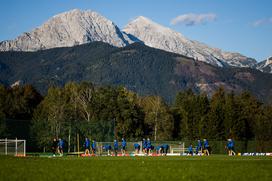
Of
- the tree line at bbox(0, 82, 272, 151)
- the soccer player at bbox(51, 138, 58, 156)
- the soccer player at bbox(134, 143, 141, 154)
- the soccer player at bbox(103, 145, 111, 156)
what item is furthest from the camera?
the tree line at bbox(0, 82, 272, 151)

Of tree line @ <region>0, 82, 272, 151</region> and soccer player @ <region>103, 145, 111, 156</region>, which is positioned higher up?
tree line @ <region>0, 82, 272, 151</region>

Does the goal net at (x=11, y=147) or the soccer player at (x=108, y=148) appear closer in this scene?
the goal net at (x=11, y=147)

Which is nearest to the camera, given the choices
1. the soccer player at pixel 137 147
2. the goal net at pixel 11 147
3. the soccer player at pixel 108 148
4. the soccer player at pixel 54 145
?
the goal net at pixel 11 147

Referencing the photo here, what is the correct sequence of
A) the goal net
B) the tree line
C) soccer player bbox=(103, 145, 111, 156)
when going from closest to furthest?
the goal net, soccer player bbox=(103, 145, 111, 156), the tree line

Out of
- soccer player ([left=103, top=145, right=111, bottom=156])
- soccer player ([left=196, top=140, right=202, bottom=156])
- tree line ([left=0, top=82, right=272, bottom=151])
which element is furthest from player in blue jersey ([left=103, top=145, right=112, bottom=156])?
tree line ([left=0, top=82, right=272, bottom=151])

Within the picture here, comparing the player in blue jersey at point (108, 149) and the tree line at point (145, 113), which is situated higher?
the tree line at point (145, 113)

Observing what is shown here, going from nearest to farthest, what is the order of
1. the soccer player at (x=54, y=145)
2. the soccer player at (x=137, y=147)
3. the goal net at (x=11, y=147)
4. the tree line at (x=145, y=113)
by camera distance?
the goal net at (x=11, y=147), the soccer player at (x=54, y=145), the soccer player at (x=137, y=147), the tree line at (x=145, y=113)

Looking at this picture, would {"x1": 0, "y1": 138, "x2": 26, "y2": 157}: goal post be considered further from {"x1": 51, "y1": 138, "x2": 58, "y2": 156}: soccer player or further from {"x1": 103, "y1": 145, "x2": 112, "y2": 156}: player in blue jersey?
{"x1": 103, "y1": 145, "x2": 112, "y2": 156}: player in blue jersey

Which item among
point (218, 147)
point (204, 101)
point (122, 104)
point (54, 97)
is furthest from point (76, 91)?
point (218, 147)

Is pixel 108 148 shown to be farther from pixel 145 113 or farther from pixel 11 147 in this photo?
pixel 145 113

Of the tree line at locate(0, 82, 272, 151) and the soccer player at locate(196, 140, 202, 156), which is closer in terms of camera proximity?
the soccer player at locate(196, 140, 202, 156)

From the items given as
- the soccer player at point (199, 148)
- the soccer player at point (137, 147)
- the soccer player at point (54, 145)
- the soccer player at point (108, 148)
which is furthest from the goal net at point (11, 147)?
the soccer player at point (199, 148)

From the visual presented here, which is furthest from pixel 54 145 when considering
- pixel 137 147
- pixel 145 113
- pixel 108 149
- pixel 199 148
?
pixel 145 113

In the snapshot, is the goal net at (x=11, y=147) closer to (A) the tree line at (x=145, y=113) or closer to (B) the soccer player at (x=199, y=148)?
(B) the soccer player at (x=199, y=148)
